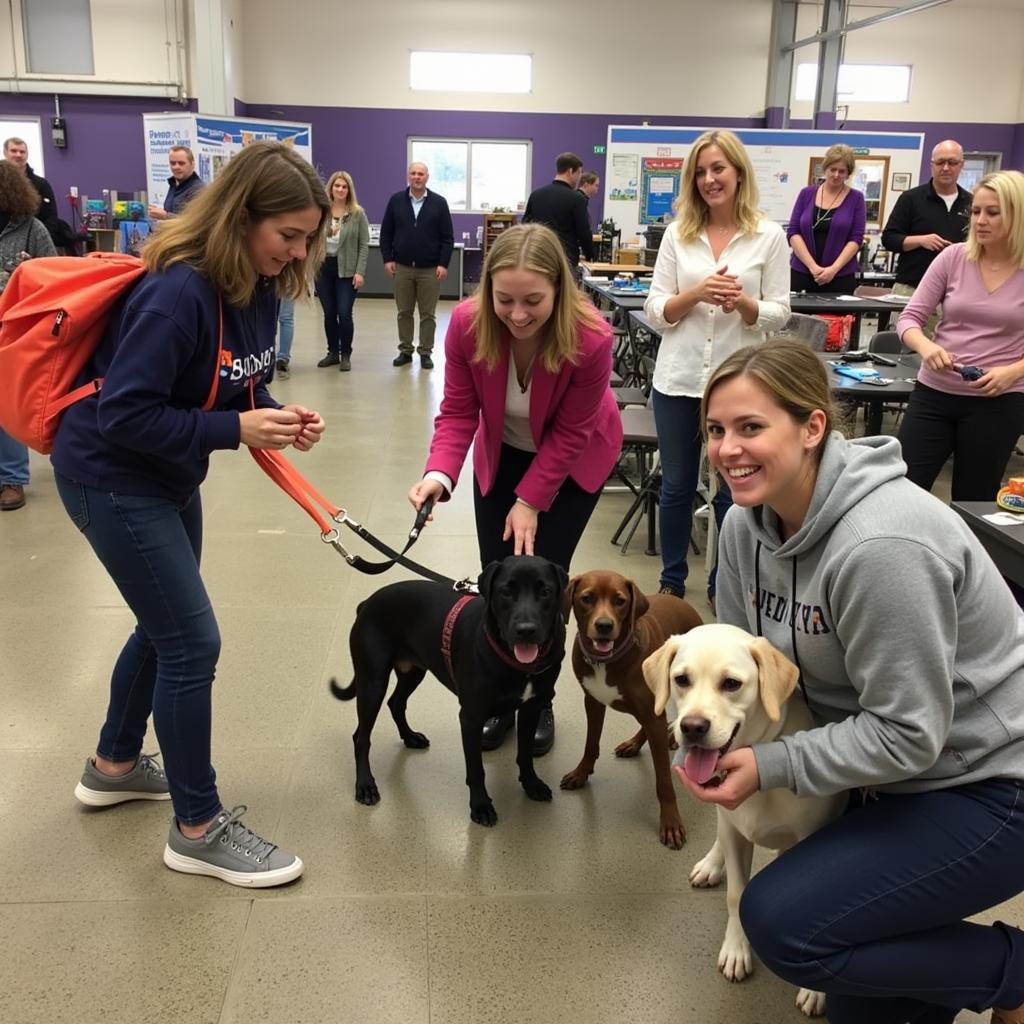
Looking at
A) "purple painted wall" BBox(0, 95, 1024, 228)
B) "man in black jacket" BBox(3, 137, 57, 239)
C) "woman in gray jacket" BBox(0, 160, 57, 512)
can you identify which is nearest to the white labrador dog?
"woman in gray jacket" BBox(0, 160, 57, 512)

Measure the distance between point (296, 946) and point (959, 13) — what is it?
1765 cm

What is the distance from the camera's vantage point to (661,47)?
14.9 metres

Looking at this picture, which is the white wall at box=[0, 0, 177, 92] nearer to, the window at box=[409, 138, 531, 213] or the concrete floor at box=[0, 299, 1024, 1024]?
the window at box=[409, 138, 531, 213]

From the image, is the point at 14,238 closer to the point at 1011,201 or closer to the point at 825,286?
the point at 1011,201

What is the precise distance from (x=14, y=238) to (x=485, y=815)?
3662 mm

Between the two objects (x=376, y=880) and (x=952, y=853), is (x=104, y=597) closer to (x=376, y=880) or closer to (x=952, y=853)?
(x=376, y=880)

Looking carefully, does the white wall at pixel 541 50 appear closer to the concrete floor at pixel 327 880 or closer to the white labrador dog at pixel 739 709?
the concrete floor at pixel 327 880

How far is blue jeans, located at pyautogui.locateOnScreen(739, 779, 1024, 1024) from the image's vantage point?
4.73ft

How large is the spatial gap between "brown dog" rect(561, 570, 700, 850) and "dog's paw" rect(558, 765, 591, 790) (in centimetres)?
22

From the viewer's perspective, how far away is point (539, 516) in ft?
8.48

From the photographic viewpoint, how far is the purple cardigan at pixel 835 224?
6.03 meters

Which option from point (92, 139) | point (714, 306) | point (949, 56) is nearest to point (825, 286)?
point (714, 306)

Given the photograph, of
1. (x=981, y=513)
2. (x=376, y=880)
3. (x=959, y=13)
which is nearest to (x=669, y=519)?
(x=981, y=513)

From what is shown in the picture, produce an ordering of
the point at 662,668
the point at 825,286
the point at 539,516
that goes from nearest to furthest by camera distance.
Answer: the point at 662,668, the point at 539,516, the point at 825,286
